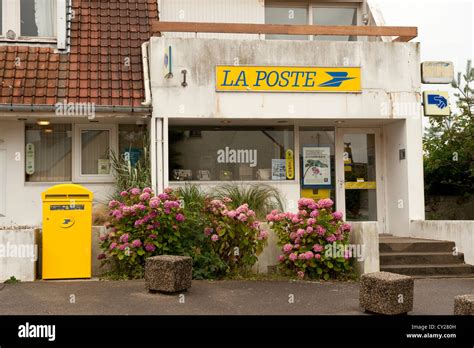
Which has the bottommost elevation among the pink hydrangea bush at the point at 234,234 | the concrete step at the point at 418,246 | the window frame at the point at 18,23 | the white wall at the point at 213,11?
the concrete step at the point at 418,246

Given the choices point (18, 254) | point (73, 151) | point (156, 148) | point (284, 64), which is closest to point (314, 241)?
point (156, 148)

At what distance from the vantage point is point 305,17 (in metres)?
14.3

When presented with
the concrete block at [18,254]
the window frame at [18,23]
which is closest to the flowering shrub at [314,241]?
the concrete block at [18,254]

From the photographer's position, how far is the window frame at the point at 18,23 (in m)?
11.8

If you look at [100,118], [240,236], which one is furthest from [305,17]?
[240,236]

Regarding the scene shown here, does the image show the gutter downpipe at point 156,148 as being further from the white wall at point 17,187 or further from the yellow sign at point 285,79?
the white wall at point 17,187

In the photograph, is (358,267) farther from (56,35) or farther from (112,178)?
(56,35)

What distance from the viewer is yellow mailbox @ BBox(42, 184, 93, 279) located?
8977 millimetres

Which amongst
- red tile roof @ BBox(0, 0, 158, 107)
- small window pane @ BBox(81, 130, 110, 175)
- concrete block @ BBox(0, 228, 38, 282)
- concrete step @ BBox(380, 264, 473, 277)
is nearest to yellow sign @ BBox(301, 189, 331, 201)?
concrete step @ BBox(380, 264, 473, 277)

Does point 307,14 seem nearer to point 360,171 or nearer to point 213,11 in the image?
point 213,11

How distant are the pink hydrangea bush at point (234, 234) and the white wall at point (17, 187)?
3.62 meters

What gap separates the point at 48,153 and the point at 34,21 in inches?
117

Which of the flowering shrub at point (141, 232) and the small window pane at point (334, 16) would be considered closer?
the flowering shrub at point (141, 232)
